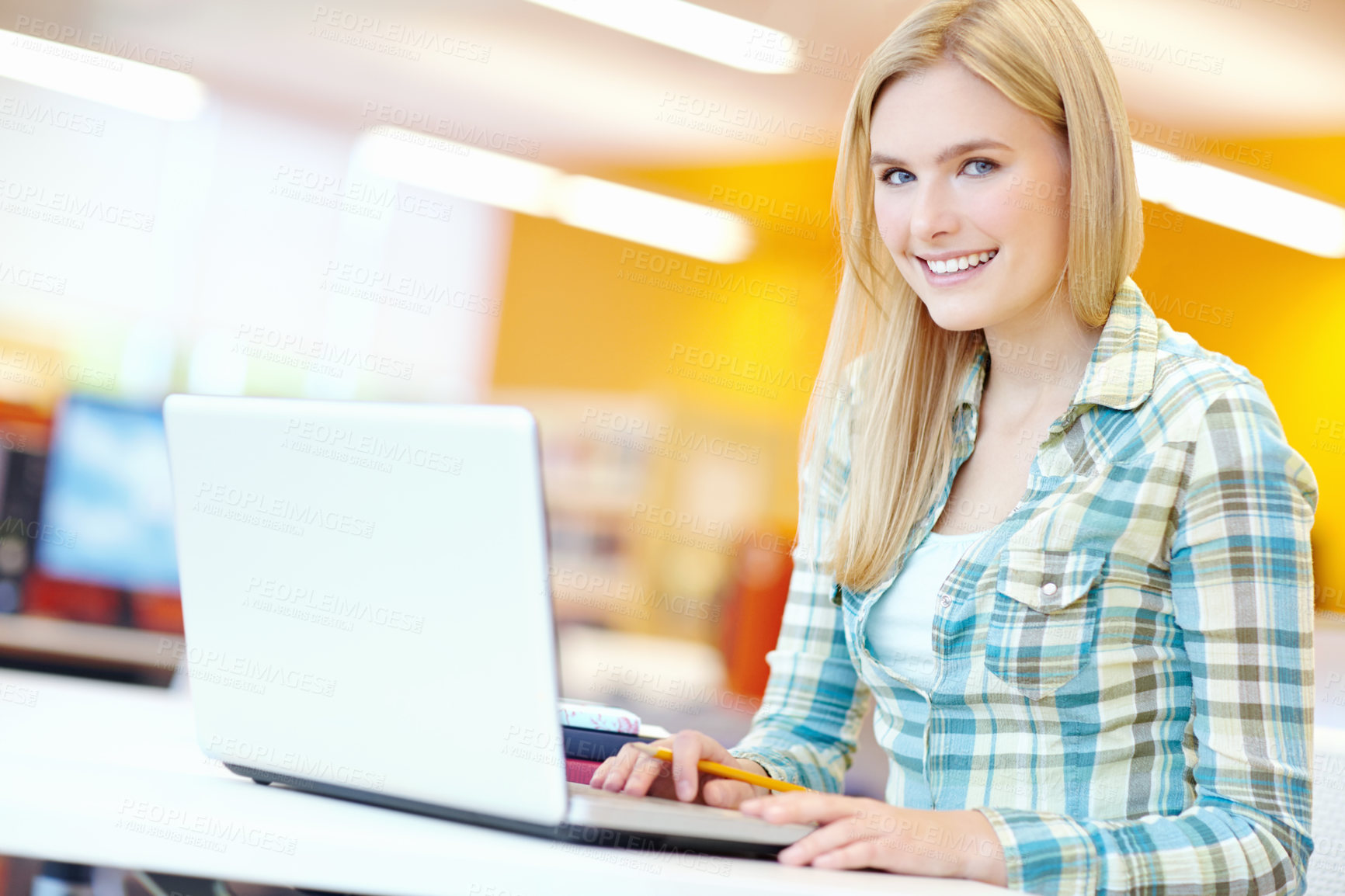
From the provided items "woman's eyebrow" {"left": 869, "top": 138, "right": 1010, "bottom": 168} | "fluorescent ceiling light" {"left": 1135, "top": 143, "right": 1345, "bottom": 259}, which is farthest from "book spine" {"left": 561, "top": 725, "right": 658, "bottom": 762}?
"fluorescent ceiling light" {"left": 1135, "top": 143, "right": 1345, "bottom": 259}

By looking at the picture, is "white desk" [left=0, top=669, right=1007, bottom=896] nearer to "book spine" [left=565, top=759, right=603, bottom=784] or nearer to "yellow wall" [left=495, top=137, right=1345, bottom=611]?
"book spine" [left=565, top=759, right=603, bottom=784]

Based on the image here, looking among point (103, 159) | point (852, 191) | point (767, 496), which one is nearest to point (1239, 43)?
point (767, 496)

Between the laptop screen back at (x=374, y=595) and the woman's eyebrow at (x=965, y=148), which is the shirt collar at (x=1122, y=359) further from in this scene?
the laptop screen back at (x=374, y=595)

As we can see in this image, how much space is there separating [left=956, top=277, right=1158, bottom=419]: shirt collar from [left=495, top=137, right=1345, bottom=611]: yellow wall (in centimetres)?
420

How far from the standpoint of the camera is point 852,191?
1432 mm

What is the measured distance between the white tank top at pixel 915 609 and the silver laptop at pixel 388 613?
458 millimetres

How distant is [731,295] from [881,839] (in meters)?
5.63

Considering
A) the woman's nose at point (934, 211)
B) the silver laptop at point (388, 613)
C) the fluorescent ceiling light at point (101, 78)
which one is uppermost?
the fluorescent ceiling light at point (101, 78)

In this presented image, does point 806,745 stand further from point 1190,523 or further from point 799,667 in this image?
point 1190,523

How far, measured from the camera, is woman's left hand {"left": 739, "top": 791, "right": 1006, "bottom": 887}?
0.77 metres

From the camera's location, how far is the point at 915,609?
1235 mm

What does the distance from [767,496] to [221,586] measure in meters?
5.47

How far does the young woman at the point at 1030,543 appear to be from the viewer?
3.05 ft

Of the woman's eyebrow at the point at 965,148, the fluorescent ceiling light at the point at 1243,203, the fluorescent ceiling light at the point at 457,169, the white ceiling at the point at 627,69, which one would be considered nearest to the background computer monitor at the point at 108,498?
the white ceiling at the point at 627,69
